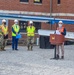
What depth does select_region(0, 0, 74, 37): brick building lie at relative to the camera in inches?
1710

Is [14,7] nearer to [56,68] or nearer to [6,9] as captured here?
[6,9]

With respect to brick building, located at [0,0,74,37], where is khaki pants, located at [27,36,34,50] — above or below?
below

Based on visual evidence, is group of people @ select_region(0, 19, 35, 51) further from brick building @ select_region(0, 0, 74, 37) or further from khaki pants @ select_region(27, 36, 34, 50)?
brick building @ select_region(0, 0, 74, 37)

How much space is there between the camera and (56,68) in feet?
58.7

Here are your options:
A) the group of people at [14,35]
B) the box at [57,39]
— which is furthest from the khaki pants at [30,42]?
the box at [57,39]

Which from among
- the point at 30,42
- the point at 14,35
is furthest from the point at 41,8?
the point at 30,42

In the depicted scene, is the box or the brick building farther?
the brick building

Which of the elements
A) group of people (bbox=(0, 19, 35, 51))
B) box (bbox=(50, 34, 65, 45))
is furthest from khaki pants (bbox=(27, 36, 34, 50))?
box (bbox=(50, 34, 65, 45))

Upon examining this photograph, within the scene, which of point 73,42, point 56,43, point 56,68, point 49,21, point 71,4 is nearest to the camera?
point 56,68

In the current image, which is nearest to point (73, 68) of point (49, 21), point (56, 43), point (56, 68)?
point (56, 68)

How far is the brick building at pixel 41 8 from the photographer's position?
143 ft

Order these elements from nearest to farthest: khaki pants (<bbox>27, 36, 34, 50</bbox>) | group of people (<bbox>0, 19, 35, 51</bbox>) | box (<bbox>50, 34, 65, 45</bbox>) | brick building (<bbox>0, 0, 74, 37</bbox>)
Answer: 1. box (<bbox>50, 34, 65, 45</bbox>)
2. group of people (<bbox>0, 19, 35, 51</bbox>)
3. khaki pants (<bbox>27, 36, 34, 50</bbox>)
4. brick building (<bbox>0, 0, 74, 37</bbox>)

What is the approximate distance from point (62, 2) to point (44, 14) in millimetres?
2478

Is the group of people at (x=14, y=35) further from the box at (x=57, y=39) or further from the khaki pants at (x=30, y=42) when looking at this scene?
the box at (x=57, y=39)
